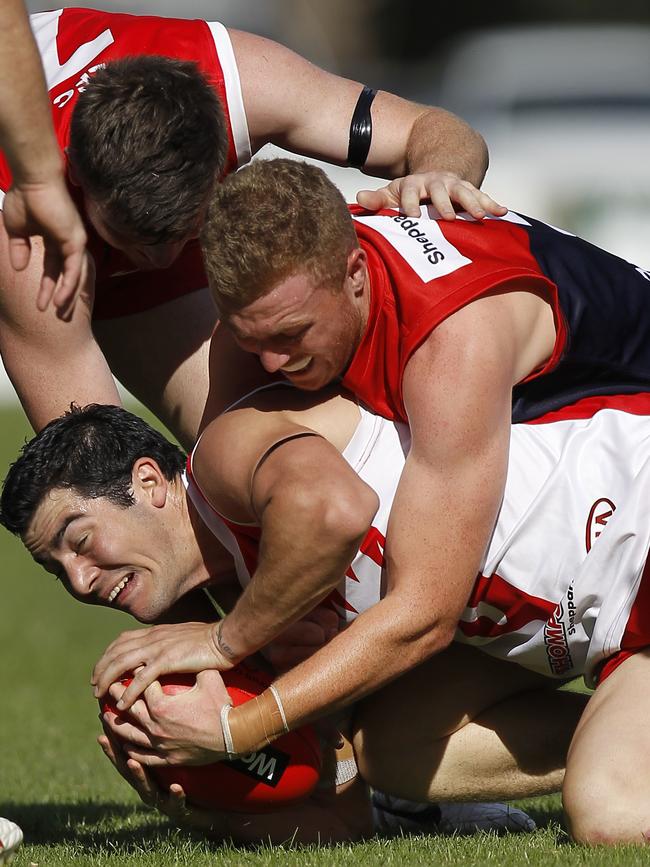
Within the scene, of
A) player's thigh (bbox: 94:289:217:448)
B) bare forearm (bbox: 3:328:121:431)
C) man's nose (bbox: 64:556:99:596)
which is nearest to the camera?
man's nose (bbox: 64:556:99:596)

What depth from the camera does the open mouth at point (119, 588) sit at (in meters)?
4.91

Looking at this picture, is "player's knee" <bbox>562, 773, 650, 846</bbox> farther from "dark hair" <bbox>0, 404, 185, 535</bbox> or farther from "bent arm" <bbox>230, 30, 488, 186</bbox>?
"bent arm" <bbox>230, 30, 488, 186</bbox>

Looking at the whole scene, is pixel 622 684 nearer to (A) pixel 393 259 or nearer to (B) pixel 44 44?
(A) pixel 393 259

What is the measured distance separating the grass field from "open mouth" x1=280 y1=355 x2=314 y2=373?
1.47 m

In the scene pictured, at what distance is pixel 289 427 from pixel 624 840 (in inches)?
62.7

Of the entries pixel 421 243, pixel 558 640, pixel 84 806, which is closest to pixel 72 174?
pixel 421 243

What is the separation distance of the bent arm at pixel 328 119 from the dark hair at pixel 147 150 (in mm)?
723

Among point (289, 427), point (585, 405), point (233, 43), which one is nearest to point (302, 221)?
point (289, 427)

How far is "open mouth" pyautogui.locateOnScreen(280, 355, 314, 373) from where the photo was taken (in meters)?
4.58

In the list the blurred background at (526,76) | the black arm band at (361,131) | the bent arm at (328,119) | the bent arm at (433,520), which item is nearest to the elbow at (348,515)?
the bent arm at (433,520)

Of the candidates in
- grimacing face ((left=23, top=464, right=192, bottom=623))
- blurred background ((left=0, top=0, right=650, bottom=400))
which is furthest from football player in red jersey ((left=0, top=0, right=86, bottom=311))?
blurred background ((left=0, top=0, right=650, bottom=400))

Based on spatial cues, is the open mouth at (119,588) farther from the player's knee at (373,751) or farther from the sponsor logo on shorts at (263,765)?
the player's knee at (373,751)

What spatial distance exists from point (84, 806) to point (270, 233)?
8.67ft

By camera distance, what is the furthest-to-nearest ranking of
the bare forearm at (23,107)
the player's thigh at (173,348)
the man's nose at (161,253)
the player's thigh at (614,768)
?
the player's thigh at (173,348), the man's nose at (161,253), the player's thigh at (614,768), the bare forearm at (23,107)
